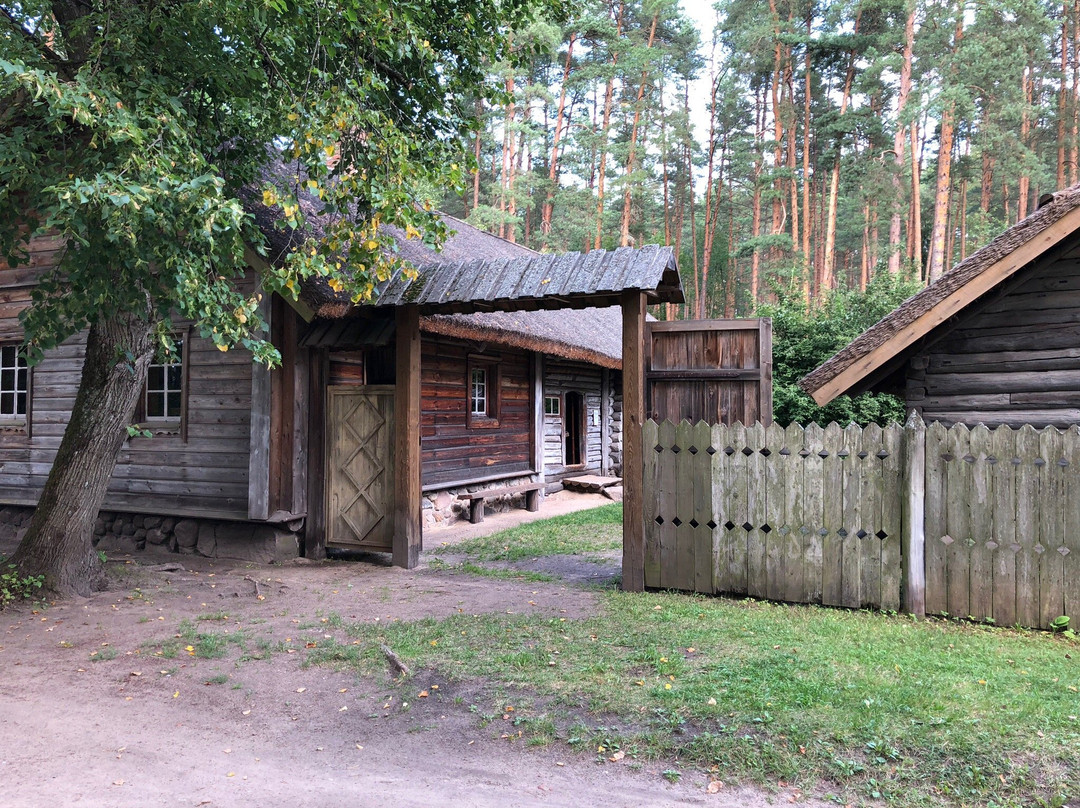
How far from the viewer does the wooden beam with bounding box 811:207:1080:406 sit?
6289 mm

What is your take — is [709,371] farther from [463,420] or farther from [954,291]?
[463,420]

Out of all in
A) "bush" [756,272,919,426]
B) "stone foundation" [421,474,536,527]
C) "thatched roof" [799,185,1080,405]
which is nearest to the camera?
"thatched roof" [799,185,1080,405]

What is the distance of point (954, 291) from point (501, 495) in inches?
346

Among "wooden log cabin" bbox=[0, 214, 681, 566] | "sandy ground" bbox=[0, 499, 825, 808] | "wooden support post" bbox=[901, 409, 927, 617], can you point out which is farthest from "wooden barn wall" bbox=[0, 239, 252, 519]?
"wooden support post" bbox=[901, 409, 927, 617]

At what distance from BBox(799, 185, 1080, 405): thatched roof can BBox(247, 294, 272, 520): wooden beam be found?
20.0 feet

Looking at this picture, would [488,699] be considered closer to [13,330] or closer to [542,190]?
[13,330]

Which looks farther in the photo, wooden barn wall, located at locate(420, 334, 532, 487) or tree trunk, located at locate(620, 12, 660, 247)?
tree trunk, located at locate(620, 12, 660, 247)

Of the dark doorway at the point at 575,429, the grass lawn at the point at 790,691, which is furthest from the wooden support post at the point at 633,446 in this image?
the dark doorway at the point at 575,429

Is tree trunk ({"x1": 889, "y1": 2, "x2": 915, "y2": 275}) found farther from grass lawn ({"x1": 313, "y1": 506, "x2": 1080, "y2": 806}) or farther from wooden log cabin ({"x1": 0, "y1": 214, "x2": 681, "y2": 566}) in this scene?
grass lawn ({"x1": 313, "y1": 506, "x2": 1080, "y2": 806})

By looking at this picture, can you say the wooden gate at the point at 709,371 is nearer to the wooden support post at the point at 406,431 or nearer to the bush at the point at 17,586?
the wooden support post at the point at 406,431

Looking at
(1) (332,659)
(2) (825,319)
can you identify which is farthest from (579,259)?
(2) (825,319)

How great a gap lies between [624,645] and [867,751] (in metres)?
2.14

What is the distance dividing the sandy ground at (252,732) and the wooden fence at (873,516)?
136cm

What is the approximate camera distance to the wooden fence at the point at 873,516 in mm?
5762
